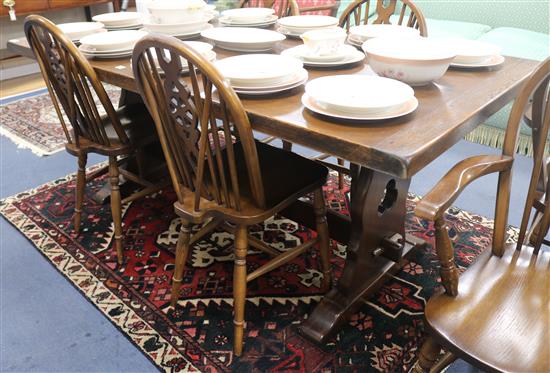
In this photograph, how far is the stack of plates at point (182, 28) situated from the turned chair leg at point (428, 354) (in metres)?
1.43

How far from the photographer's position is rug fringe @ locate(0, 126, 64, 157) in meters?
2.79

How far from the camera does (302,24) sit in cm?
189

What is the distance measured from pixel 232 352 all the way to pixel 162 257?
0.59 meters

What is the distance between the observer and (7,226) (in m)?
2.11

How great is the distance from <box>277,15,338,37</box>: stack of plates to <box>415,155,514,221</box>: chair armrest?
1024 millimetres

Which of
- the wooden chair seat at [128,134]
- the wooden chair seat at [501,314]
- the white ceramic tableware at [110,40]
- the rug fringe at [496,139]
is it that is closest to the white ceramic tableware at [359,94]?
the wooden chair seat at [501,314]

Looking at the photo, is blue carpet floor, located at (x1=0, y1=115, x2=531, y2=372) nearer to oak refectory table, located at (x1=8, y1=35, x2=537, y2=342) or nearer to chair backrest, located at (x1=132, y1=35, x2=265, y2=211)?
oak refectory table, located at (x1=8, y1=35, x2=537, y2=342)

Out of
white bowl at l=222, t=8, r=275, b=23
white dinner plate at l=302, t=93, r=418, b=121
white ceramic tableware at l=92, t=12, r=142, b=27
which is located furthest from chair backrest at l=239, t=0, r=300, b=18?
white dinner plate at l=302, t=93, r=418, b=121

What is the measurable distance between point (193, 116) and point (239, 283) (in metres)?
0.52

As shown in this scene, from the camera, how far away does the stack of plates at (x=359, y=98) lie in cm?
106

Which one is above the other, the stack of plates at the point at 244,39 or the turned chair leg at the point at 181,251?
the stack of plates at the point at 244,39

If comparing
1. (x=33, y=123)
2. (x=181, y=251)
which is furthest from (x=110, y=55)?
(x=33, y=123)

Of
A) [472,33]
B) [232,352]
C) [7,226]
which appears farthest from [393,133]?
[472,33]

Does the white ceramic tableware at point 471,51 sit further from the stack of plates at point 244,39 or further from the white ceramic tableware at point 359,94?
the stack of plates at point 244,39
